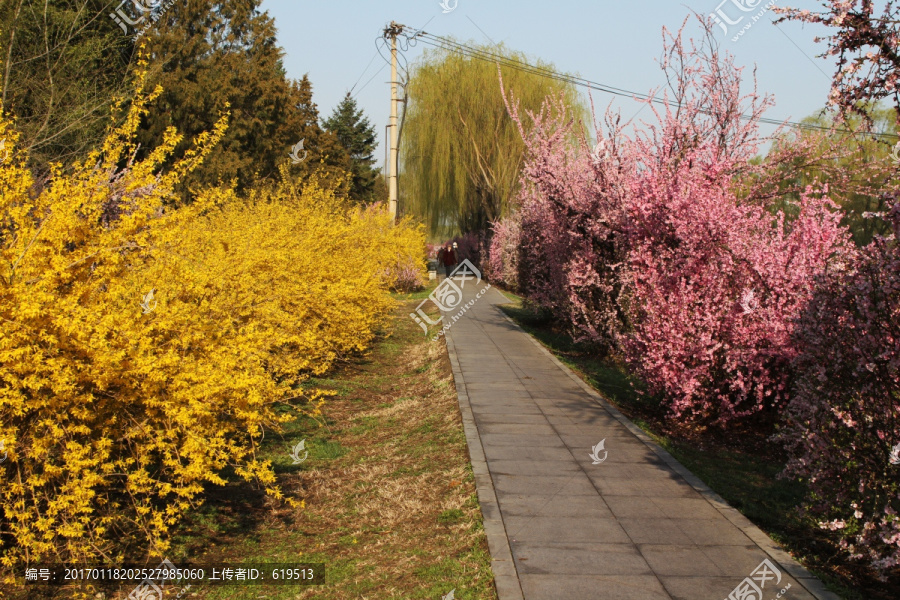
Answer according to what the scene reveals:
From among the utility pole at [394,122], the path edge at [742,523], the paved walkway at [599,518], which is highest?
the utility pole at [394,122]

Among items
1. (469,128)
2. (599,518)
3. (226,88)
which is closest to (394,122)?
(226,88)

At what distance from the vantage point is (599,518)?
5527 mm

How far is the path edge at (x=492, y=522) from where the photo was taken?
4.41 meters

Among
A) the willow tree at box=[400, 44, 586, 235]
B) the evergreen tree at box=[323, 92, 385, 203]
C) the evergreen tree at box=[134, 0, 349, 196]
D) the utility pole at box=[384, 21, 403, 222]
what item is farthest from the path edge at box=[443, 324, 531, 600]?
the evergreen tree at box=[323, 92, 385, 203]

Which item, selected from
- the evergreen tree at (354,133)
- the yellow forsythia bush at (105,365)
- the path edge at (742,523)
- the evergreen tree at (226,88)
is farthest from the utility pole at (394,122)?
the evergreen tree at (354,133)

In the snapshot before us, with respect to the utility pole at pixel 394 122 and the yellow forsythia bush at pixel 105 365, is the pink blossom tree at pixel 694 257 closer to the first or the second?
the yellow forsythia bush at pixel 105 365

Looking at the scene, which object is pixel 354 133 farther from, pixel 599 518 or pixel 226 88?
pixel 599 518

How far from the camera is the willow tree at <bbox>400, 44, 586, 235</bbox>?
32156 mm

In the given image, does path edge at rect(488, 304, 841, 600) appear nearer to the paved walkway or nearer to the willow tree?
the paved walkway

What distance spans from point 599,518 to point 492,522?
0.79 metres

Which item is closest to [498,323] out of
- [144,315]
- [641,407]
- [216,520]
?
[641,407]

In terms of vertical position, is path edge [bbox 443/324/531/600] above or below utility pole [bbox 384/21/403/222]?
below

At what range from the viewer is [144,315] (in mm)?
4875

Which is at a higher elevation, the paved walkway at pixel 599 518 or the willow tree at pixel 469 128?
the willow tree at pixel 469 128
